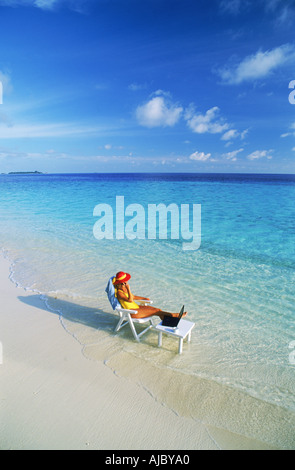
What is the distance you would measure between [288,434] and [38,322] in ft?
16.2

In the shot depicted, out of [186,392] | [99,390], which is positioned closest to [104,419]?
[99,390]

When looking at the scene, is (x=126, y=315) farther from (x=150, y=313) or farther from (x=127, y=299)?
(x=150, y=313)

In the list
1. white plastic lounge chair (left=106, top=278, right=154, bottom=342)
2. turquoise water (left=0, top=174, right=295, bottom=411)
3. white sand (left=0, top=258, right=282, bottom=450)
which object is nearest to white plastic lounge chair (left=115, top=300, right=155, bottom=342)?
white plastic lounge chair (left=106, top=278, right=154, bottom=342)

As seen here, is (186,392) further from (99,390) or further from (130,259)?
(130,259)

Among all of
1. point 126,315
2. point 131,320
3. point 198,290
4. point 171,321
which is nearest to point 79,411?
point 131,320

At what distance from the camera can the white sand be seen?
127 inches

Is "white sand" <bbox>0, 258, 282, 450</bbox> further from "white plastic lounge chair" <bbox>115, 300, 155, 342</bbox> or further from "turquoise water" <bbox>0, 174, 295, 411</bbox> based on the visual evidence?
"white plastic lounge chair" <bbox>115, 300, 155, 342</bbox>

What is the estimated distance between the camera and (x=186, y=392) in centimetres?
402

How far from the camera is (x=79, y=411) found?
359 cm

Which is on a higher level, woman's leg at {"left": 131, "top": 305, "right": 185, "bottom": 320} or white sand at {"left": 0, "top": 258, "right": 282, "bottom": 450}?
woman's leg at {"left": 131, "top": 305, "right": 185, "bottom": 320}

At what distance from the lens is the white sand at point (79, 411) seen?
322 centimetres

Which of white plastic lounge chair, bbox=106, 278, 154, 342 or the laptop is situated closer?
the laptop

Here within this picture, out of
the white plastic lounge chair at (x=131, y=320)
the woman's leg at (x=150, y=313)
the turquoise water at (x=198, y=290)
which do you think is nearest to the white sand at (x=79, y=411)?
the turquoise water at (x=198, y=290)
